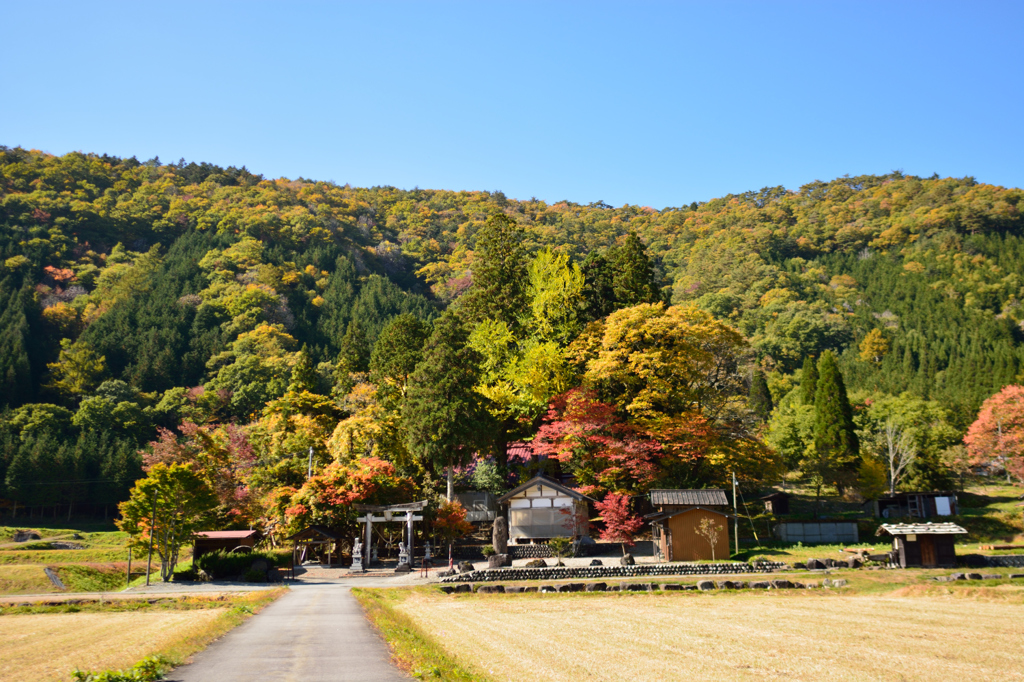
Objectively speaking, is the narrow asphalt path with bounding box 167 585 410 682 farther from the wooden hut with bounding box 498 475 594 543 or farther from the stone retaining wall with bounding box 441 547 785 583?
the wooden hut with bounding box 498 475 594 543

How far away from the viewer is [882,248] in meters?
105

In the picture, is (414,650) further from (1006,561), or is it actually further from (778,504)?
(778,504)

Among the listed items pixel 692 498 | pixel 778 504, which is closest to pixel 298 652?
pixel 692 498

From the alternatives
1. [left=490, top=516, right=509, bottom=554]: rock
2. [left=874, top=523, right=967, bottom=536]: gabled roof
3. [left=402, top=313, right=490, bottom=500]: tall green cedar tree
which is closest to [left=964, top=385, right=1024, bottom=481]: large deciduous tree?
[left=874, top=523, right=967, bottom=536]: gabled roof

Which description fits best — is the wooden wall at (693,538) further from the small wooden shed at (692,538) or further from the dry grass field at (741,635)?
the dry grass field at (741,635)

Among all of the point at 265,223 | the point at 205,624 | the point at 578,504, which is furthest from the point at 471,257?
the point at 205,624

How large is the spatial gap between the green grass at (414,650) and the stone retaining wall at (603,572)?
8.79 m

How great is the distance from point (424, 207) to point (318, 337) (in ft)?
214

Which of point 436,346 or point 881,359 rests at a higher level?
point 881,359

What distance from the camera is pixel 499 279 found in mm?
48250

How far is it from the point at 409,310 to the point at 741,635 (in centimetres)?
8111

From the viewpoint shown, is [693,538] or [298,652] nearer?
[298,652]

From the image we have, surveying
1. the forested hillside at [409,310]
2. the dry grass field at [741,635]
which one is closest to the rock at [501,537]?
the forested hillside at [409,310]

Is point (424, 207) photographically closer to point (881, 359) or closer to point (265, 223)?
point (265, 223)
